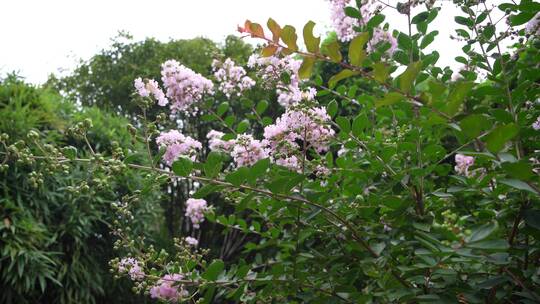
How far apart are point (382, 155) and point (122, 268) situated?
2.29 feet

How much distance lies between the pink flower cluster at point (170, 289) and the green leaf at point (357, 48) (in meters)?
0.72

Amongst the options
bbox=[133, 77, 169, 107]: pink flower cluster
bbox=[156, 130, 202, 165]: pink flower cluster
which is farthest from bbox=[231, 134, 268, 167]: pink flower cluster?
bbox=[133, 77, 169, 107]: pink flower cluster

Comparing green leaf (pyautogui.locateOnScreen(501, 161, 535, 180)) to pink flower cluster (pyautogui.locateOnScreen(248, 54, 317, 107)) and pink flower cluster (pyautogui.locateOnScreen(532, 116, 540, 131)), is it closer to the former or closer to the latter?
pink flower cluster (pyautogui.locateOnScreen(532, 116, 540, 131))

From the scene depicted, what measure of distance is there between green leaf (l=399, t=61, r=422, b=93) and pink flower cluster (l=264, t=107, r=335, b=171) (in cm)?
37

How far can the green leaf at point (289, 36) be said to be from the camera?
88 centimetres

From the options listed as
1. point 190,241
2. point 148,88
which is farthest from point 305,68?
point 190,241

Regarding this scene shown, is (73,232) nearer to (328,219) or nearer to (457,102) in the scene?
(328,219)

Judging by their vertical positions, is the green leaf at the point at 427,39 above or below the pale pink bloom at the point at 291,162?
above

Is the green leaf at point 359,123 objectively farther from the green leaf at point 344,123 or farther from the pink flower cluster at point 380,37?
the pink flower cluster at point 380,37

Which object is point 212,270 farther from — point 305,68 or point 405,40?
point 405,40

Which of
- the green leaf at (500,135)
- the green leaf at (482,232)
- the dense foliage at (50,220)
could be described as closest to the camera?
the green leaf at (500,135)

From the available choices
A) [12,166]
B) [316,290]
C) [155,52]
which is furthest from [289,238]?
[155,52]

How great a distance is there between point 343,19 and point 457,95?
31.7 inches

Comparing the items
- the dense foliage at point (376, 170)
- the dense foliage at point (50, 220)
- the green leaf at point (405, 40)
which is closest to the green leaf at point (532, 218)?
the dense foliage at point (376, 170)
